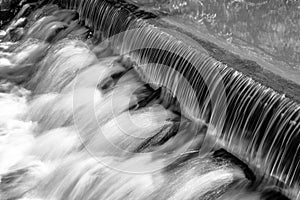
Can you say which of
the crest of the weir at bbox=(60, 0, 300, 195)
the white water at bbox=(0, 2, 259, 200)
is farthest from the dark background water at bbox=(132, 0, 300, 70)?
the white water at bbox=(0, 2, 259, 200)

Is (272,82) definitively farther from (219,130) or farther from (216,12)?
(216,12)

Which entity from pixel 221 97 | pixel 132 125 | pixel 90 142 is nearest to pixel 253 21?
Result: pixel 221 97

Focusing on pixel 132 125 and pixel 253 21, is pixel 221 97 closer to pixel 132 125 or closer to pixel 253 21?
pixel 132 125

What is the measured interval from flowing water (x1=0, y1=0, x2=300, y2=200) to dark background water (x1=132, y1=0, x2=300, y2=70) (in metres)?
0.87

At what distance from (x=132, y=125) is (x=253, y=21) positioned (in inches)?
107

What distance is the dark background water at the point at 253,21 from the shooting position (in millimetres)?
6355

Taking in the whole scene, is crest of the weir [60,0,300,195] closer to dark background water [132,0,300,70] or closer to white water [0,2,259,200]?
white water [0,2,259,200]

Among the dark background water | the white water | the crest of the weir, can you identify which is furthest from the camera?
the dark background water

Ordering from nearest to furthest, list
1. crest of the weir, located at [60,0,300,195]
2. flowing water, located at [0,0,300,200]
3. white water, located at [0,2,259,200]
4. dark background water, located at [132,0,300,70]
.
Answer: crest of the weir, located at [60,0,300,195] < flowing water, located at [0,0,300,200] < white water, located at [0,2,259,200] < dark background water, located at [132,0,300,70]

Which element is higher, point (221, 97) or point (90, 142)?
point (221, 97)

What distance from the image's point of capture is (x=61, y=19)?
8961 mm

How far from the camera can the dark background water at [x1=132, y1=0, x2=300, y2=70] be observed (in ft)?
20.9

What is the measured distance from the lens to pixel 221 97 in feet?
17.1

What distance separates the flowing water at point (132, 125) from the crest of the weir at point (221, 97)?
1 cm
